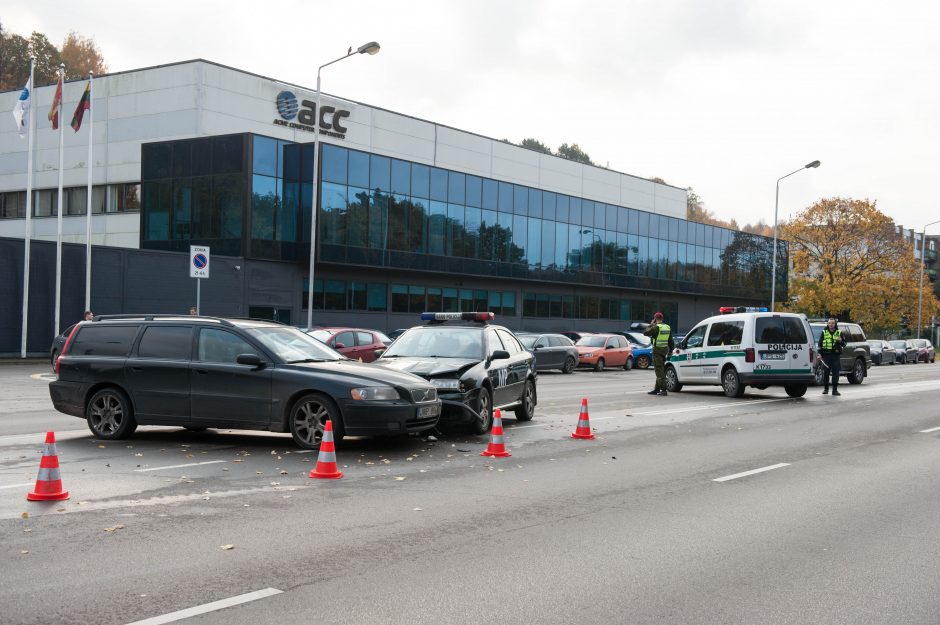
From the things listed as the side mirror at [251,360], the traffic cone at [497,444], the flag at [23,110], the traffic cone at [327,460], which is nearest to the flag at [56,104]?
the flag at [23,110]

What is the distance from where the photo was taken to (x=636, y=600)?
16.7ft

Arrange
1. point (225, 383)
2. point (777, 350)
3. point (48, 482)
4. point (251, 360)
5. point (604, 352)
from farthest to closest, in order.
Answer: point (604, 352)
point (777, 350)
point (225, 383)
point (251, 360)
point (48, 482)

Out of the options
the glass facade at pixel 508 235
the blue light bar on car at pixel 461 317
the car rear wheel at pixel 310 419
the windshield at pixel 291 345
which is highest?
the glass facade at pixel 508 235

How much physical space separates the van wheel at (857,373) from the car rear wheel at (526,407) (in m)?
17.0

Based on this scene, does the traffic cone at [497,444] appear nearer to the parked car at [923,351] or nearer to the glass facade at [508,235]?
the glass facade at [508,235]

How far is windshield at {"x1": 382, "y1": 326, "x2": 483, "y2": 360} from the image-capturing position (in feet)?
44.5

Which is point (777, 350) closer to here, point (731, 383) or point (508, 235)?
point (731, 383)

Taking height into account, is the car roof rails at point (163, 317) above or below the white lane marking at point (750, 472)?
above

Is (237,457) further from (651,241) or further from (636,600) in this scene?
(651,241)

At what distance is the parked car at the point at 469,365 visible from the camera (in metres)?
12.5

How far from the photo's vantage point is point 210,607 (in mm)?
4844

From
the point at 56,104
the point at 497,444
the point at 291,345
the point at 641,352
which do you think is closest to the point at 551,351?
the point at 641,352

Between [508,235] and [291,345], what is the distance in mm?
39763

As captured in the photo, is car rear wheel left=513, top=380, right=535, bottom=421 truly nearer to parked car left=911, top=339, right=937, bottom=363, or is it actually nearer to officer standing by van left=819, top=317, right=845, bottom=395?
officer standing by van left=819, top=317, right=845, bottom=395
